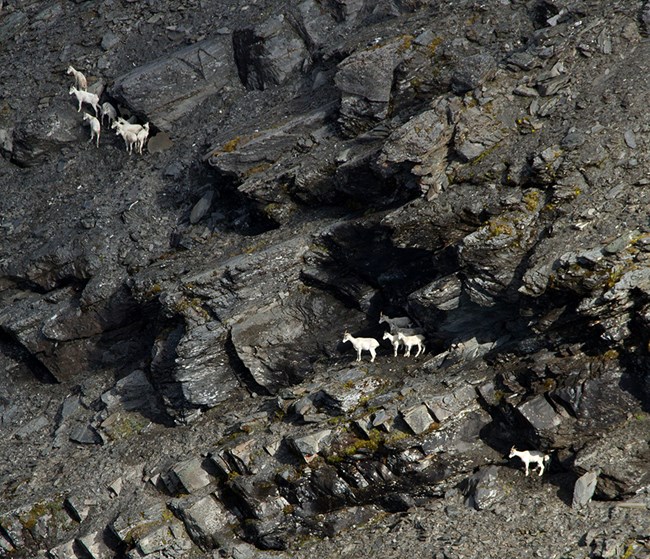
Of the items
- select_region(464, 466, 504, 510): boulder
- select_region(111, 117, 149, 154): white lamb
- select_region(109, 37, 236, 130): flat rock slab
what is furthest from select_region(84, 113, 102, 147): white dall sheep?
select_region(464, 466, 504, 510): boulder

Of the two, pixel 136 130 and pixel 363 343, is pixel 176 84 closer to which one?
pixel 136 130

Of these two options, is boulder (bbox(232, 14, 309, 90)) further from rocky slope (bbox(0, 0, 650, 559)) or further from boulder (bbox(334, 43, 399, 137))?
boulder (bbox(334, 43, 399, 137))

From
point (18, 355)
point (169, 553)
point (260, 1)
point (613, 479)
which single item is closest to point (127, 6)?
point (260, 1)

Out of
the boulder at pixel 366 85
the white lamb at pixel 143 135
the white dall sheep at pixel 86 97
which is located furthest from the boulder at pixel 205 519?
the white dall sheep at pixel 86 97

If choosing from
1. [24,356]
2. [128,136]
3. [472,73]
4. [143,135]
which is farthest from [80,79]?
[472,73]

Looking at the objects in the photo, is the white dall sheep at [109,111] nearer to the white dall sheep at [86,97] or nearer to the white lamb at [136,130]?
the white dall sheep at [86,97]

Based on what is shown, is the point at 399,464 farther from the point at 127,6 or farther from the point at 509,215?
the point at 127,6

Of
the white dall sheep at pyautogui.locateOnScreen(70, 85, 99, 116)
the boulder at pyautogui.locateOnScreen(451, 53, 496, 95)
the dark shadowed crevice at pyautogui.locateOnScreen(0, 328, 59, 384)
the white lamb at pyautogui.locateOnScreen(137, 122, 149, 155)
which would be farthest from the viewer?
the white dall sheep at pyautogui.locateOnScreen(70, 85, 99, 116)

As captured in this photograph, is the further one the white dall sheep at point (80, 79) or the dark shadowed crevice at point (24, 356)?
the white dall sheep at point (80, 79)
